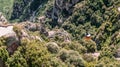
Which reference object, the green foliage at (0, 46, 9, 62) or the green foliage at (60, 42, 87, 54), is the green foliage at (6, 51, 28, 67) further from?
the green foliage at (60, 42, 87, 54)

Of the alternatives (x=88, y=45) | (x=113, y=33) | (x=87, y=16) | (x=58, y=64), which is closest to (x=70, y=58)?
(x=58, y=64)

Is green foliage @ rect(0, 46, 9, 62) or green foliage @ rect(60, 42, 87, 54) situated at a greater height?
green foliage @ rect(60, 42, 87, 54)

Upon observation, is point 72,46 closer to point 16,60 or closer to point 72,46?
point 72,46

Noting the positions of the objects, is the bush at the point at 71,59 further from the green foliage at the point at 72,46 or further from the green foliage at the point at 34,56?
the green foliage at the point at 34,56

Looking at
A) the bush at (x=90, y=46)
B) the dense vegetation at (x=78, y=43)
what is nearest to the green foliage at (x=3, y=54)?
the dense vegetation at (x=78, y=43)

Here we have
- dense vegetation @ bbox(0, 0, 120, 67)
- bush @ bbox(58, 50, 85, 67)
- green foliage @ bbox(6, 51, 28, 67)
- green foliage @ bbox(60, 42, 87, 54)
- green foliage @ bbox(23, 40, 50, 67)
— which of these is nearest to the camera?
green foliage @ bbox(6, 51, 28, 67)

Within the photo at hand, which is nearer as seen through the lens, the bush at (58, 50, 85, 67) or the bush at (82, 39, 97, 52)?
the bush at (58, 50, 85, 67)

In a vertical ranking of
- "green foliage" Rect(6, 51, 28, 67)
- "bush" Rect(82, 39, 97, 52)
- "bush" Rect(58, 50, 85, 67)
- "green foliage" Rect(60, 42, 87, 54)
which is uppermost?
"bush" Rect(82, 39, 97, 52)

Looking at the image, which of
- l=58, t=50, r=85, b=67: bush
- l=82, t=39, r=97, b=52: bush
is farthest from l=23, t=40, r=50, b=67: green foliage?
l=82, t=39, r=97, b=52: bush

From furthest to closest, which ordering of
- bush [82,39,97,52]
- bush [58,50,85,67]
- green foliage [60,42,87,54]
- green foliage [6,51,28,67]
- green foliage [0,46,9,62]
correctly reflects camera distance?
bush [82,39,97,52]
green foliage [60,42,87,54]
bush [58,50,85,67]
green foliage [6,51,28,67]
green foliage [0,46,9,62]
